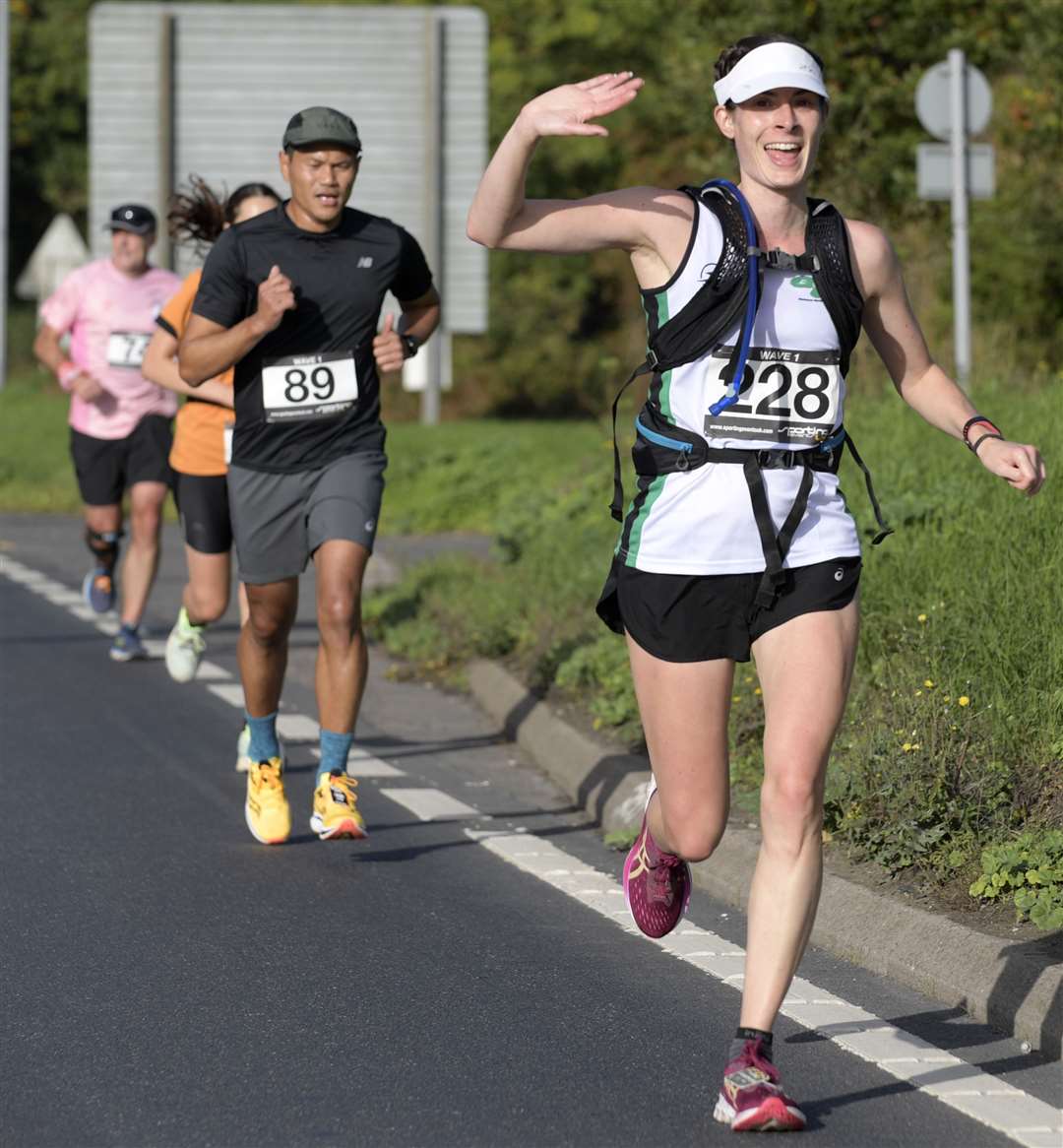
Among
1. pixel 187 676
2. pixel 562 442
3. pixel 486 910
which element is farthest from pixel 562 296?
Result: pixel 486 910

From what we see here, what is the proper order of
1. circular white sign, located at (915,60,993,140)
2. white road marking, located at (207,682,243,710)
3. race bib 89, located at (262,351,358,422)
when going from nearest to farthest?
race bib 89, located at (262,351,358,422)
white road marking, located at (207,682,243,710)
circular white sign, located at (915,60,993,140)

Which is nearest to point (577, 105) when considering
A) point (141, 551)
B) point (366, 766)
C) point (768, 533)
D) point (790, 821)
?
point (768, 533)

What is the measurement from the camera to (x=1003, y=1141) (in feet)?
15.9

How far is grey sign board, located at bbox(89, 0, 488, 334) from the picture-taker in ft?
76.7

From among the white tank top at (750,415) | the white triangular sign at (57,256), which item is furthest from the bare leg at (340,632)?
the white triangular sign at (57,256)

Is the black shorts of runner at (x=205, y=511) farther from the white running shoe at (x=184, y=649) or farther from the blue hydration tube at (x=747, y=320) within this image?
the blue hydration tube at (x=747, y=320)

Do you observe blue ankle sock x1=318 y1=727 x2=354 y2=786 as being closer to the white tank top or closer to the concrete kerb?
the concrete kerb

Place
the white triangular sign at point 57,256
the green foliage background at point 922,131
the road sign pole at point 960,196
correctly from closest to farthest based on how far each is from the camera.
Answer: the road sign pole at point 960,196 → the green foliage background at point 922,131 → the white triangular sign at point 57,256

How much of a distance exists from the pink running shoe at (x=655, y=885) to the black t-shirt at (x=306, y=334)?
2580 millimetres

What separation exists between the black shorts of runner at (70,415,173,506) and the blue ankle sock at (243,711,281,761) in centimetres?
470

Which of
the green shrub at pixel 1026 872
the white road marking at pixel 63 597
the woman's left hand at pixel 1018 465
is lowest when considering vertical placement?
the white road marking at pixel 63 597

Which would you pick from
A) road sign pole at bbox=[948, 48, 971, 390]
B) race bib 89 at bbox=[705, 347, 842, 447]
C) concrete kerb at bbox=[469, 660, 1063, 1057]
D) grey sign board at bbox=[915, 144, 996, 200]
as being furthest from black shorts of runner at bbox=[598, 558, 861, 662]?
grey sign board at bbox=[915, 144, 996, 200]

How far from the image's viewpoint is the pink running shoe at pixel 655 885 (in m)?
5.79

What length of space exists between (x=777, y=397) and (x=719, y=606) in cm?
44
